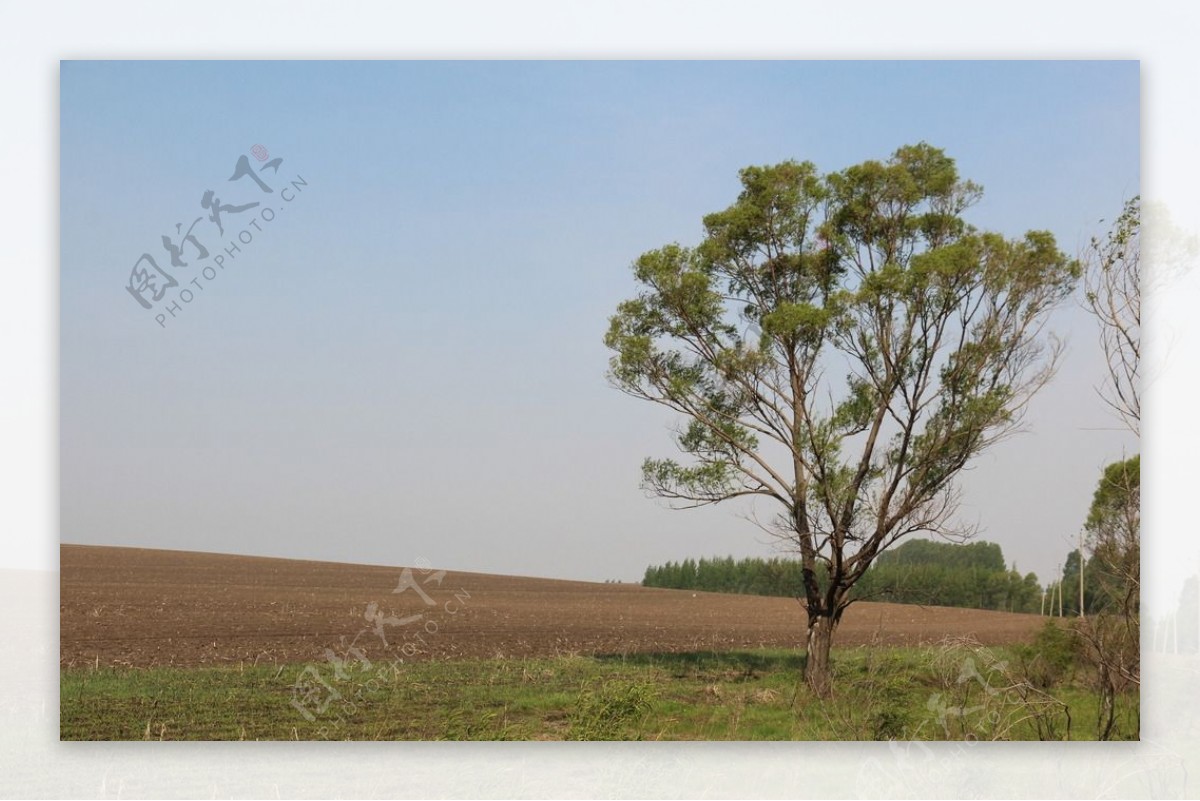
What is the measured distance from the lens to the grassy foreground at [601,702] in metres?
7.19

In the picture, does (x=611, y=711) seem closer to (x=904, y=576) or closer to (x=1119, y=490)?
(x=904, y=576)

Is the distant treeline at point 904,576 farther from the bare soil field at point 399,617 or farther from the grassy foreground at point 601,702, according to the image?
the grassy foreground at point 601,702

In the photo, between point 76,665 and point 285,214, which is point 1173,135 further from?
point 76,665

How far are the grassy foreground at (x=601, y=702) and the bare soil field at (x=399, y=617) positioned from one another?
18cm

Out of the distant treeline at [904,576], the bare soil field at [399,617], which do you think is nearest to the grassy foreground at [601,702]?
the bare soil field at [399,617]

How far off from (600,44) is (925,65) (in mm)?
2025

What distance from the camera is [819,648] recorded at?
26.2ft

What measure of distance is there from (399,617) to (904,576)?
348cm

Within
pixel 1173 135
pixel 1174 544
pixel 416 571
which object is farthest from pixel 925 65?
pixel 416 571

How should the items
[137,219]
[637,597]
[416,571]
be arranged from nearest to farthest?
[137,219] → [416,571] → [637,597]

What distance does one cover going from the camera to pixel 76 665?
717cm

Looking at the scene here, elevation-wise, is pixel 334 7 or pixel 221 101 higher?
pixel 334 7

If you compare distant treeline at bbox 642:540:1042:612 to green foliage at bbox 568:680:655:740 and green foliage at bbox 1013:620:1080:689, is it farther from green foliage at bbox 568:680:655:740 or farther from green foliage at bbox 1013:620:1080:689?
green foliage at bbox 568:680:655:740

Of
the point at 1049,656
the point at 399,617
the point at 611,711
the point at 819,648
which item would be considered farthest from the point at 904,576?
the point at 399,617
